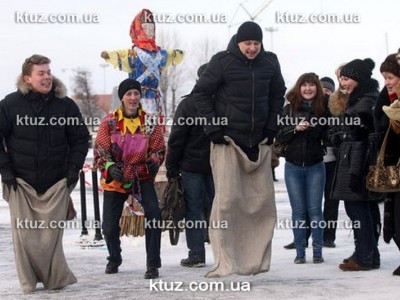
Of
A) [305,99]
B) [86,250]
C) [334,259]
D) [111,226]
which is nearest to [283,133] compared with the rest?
[305,99]

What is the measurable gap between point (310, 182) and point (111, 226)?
81.9 inches

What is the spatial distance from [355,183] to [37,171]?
2.83 meters

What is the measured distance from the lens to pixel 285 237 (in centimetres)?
1161

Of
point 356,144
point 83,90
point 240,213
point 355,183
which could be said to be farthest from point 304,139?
point 83,90

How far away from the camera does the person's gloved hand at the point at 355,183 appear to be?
8.59m

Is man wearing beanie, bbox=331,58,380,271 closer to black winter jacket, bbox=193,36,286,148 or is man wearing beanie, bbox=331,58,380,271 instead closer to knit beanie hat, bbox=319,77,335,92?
black winter jacket, bbox=193,36,286,148

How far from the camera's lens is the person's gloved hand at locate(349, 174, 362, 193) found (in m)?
8.59

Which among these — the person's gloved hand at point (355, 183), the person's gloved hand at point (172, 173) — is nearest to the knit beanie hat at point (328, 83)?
the person's gloved hand at point (172, 173)

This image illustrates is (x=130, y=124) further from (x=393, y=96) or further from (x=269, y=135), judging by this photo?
(x=393, y=96)

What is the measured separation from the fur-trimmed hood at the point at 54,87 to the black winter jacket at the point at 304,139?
2.42 meters

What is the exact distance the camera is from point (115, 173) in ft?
28.2

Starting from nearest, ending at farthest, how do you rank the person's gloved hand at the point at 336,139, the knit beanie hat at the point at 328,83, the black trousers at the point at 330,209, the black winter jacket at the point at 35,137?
the black winter jacket at the point at 35,137 < the person's gloved hand at the point at 336,139 < the black trousers at the point at 330,209 < the knit beanie hat at the point at 328,83

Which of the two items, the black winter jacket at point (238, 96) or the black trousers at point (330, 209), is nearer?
the black winter jacket at point (238, 96)

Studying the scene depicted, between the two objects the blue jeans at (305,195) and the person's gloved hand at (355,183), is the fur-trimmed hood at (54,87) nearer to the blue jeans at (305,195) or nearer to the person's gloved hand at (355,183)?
the blue jeans at (305,195)
